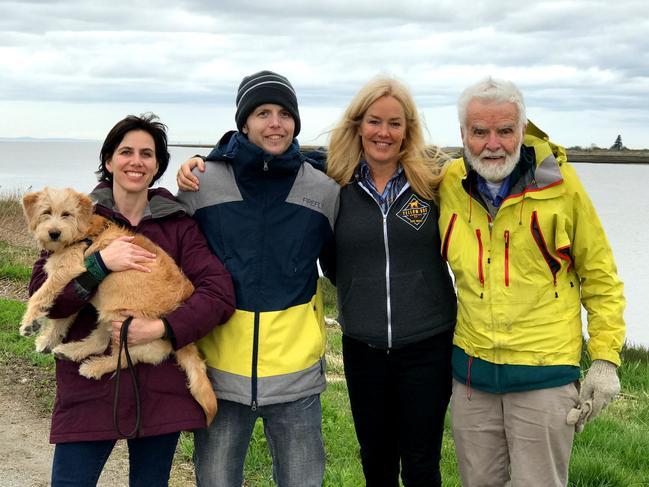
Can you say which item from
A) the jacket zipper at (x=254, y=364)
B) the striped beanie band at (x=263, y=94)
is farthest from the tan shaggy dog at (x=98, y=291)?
the striped beanie band at (x=263, y=94)

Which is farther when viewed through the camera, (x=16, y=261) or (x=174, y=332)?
(x=16, y=261)

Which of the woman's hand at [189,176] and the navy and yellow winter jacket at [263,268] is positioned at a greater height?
the woman's hand at [189,176]

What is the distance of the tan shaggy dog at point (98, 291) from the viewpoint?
3348 mm

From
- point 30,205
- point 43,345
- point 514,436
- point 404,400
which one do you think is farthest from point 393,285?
point 30,205

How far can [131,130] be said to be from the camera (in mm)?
3541

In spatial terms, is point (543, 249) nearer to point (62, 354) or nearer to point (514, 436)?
point (514, 436)

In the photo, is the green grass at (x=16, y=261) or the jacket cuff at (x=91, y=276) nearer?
the jacket cuff at (x=91, y=276)

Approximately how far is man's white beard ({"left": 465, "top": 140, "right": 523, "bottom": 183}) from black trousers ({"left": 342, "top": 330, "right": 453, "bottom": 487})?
972 mm

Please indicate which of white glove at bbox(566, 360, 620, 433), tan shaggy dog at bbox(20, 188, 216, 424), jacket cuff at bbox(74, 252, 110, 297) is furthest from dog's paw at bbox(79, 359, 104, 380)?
white glove at bbox(566, 360, 620, 433)

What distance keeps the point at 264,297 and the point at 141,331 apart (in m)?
0.65

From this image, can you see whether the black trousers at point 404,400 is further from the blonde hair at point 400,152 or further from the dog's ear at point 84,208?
the dog's ear at point 84,208

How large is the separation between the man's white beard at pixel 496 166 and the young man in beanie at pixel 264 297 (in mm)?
937

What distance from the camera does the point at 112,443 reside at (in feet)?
10.9

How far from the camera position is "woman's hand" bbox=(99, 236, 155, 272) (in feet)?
11.1
